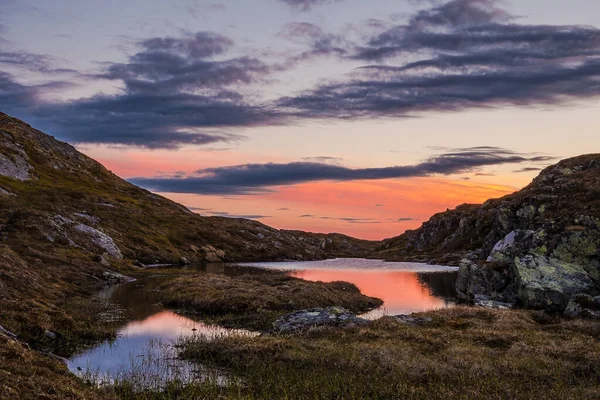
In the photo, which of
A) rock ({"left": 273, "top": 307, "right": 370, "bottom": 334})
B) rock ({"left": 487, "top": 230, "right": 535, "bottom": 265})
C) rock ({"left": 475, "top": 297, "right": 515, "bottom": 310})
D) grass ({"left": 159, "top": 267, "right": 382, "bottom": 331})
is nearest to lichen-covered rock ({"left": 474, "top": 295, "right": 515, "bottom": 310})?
rock ({"left": 475, "top": 297, "right": 515, "bottom": 310})

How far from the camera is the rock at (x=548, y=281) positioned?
4788 centimetres

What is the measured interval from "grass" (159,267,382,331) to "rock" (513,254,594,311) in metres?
17.2

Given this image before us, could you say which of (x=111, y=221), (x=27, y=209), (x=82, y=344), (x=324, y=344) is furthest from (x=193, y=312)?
(x=111, y=221)

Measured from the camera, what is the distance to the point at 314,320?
40062 mm

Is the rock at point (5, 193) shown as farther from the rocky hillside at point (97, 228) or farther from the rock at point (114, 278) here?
the rock at point (114, 278)

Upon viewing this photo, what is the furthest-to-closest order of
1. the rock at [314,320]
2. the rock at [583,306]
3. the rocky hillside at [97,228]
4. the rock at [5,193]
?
the rock at [5,193] → the rocky hillside at [97,228] → the rock at [583,306] → the rock at [314,320]

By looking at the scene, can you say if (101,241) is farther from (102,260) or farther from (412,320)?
(412,320)

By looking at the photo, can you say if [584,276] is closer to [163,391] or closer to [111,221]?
[163,391]

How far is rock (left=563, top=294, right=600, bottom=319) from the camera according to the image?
42.6m

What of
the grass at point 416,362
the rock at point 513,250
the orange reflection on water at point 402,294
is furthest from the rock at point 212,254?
the grass at point 416,362

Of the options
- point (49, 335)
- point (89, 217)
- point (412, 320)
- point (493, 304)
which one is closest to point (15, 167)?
point (89, 217)

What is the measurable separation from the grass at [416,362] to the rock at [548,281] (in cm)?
968

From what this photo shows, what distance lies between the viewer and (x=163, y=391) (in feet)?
73.8

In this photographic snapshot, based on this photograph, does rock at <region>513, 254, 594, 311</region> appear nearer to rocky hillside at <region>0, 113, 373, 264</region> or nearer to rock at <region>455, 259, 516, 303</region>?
rock at <region>455, 259, 516, 303</region>
